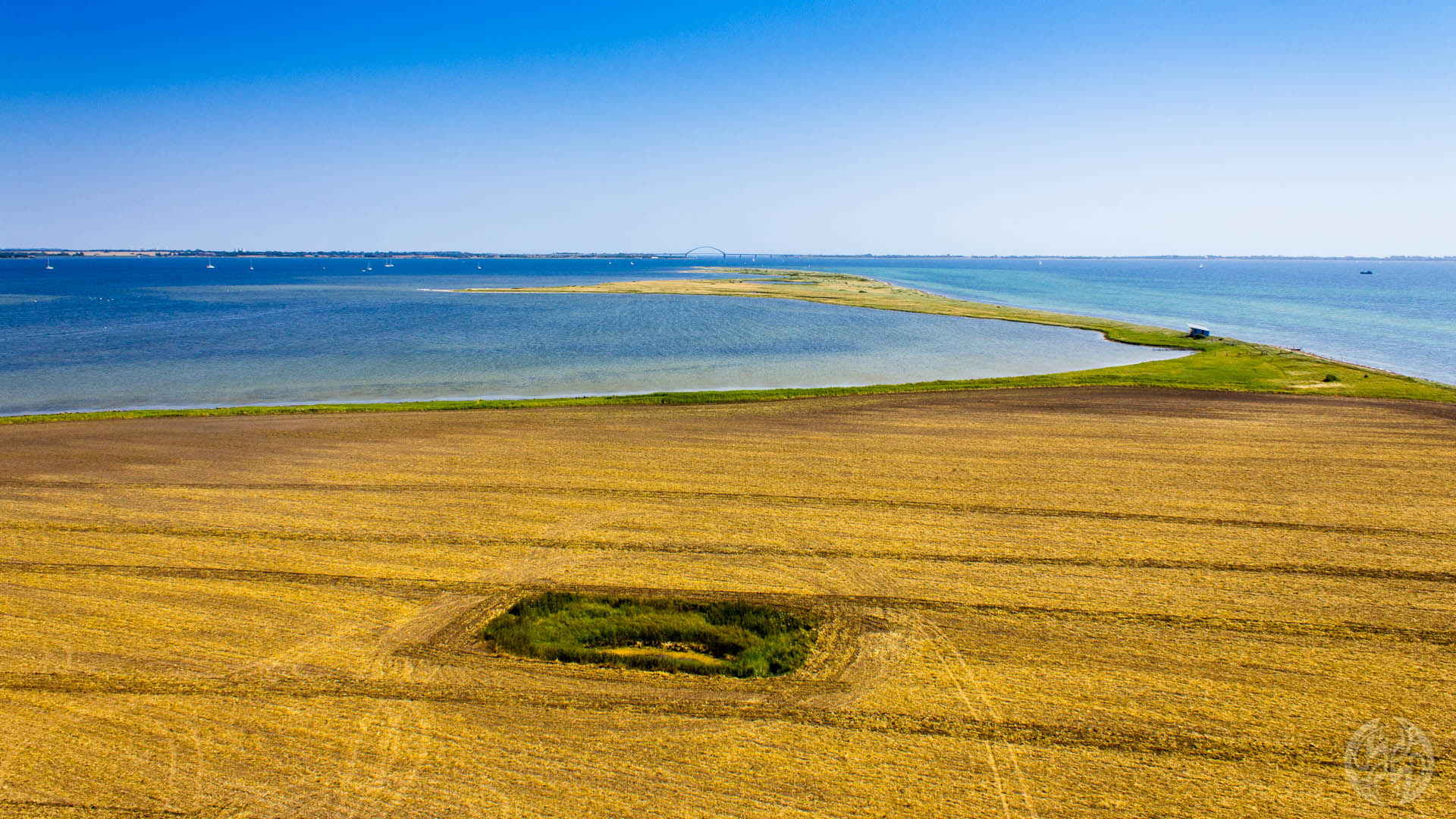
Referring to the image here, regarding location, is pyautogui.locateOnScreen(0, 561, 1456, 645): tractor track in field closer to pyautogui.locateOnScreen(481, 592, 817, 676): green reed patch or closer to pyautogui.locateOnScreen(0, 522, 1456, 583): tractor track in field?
pyautogui.locateOnScreen(481, 592, 817, 676): green reed patch

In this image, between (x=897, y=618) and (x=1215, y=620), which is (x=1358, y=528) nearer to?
(x=1215, y=620)

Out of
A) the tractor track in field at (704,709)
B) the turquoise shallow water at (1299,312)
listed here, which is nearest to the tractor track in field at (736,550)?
the tractor track in field at (704,709)

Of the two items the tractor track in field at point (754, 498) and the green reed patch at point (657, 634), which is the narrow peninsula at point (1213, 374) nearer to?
the tractor track in field at point (754, 498)

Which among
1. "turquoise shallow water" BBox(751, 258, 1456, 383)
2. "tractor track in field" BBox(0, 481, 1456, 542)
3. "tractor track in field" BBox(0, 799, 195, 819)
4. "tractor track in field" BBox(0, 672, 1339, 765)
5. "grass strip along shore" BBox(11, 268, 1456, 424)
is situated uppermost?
"turquoise shallow water" BBox(751, 258, 1456, 383)

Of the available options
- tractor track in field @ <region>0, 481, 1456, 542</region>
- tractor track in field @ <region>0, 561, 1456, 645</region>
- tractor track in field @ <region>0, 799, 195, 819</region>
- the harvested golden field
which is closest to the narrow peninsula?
the harvested golden field

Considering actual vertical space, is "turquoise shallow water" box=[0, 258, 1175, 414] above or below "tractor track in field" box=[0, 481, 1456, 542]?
above

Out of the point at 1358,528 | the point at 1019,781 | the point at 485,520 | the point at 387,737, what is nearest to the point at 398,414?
the point at 485,520
